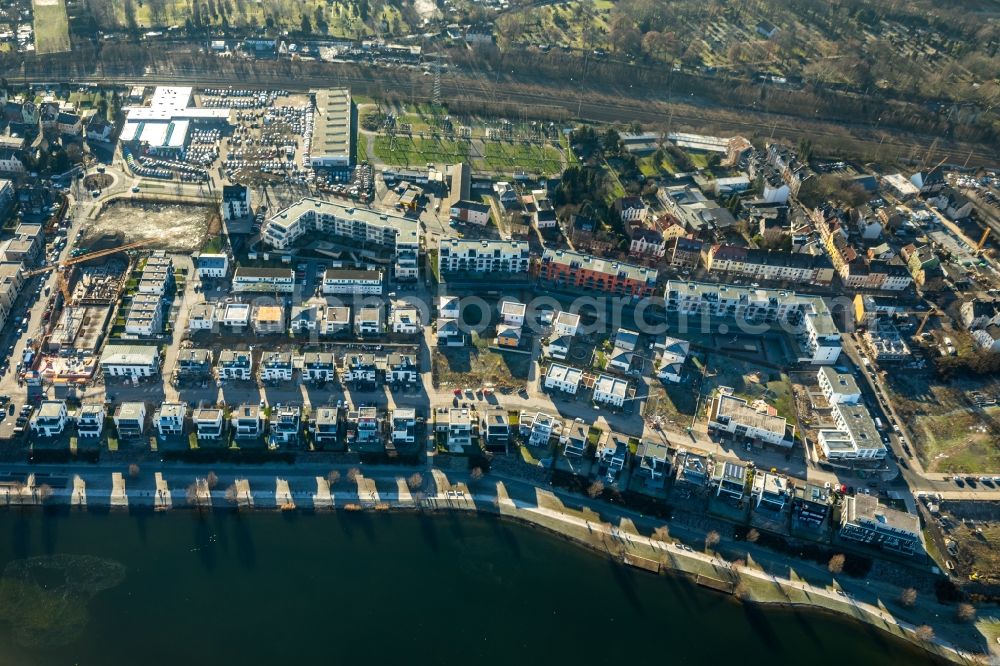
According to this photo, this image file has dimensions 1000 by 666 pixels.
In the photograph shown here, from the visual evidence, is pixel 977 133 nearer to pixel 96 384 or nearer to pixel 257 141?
pixel 257 141

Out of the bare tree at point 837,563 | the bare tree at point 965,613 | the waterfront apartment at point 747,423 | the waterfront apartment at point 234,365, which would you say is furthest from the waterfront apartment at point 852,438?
the waterfront apartment at point 234,365

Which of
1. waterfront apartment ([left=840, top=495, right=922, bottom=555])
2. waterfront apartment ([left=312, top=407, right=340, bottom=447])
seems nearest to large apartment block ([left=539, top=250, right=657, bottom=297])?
waterfront apartment ([left=312, top=407, right=340, bottom=447])

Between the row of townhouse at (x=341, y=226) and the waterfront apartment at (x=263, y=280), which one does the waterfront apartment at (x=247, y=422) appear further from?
the row of townhouse at (x=341, y=226)

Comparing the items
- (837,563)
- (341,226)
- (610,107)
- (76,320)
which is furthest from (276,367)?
(610,107)

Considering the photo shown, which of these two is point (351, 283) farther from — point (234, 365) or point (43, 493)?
point (43, 493)

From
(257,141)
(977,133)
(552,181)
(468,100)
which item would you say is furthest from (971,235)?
(257,141)
